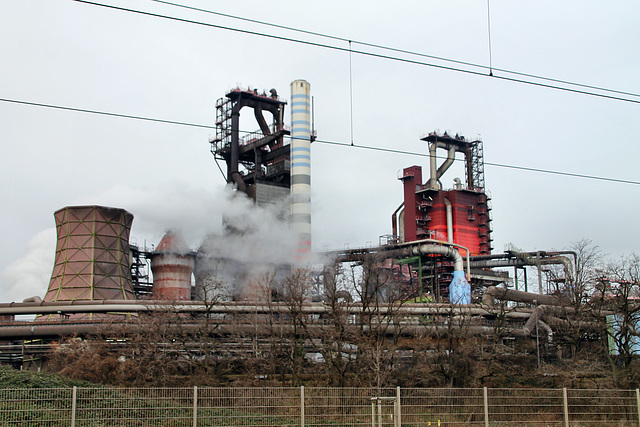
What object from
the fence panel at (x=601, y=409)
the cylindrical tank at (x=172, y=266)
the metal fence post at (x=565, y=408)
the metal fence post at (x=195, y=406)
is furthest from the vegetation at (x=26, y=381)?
the cylindrical tank at (x=172, y=266)

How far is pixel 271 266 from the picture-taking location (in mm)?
55000

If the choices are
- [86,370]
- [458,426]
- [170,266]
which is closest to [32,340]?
[86,370]

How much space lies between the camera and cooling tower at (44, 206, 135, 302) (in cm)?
4350

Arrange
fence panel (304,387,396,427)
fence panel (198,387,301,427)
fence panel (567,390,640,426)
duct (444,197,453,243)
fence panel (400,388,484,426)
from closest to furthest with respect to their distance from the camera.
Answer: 1. fence panel (198,387,301,427)
2. fence panel (304,387,396,427)
3. fence panel (400,388,484,426)
4. fence panel (567,390,640,426)
5. duct (444,197,453,243)

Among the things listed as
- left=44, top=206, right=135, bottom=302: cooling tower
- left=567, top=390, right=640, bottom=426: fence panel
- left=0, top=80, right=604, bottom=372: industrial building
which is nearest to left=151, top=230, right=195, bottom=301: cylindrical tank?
left=0, top=80, right=604, bottom=372: industrial building

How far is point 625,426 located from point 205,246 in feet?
156

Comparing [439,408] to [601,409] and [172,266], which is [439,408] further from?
[172,266]

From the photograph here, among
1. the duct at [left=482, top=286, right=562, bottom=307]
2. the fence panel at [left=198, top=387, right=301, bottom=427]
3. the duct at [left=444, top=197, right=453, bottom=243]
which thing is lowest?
the fence panel at [left=198, top=387, right=301, bottom=427]

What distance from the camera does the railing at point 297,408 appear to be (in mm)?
13102

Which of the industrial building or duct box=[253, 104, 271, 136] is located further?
duct box=[253, 104, 271, 136]

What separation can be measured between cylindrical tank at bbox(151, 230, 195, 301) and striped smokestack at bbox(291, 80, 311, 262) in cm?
1270

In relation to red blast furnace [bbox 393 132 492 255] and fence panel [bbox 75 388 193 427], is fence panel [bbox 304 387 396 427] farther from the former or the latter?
red blast furnace [bbox 393 132 492 255]

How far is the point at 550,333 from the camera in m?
44.5

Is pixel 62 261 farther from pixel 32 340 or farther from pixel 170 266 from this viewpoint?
pixel 170 266
